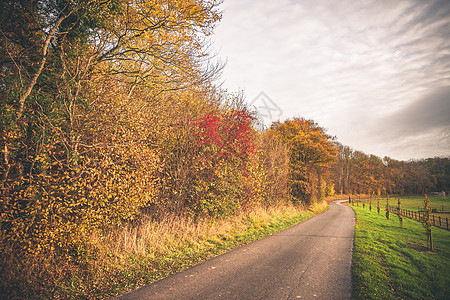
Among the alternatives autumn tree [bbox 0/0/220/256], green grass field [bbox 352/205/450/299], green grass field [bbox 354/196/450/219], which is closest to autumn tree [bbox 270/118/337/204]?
green grass field [bbox 352/205/450/299]

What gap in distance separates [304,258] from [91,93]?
8137mm

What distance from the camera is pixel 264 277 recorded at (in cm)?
503

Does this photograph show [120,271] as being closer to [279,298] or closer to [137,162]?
[137,162]

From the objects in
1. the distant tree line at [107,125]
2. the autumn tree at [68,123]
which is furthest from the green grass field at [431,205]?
the autumn tree at [68,123]

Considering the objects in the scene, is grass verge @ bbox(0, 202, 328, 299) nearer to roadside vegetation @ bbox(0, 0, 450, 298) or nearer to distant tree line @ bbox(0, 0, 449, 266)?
roadside vegetation @ bbox(0, 0, 450, 298)

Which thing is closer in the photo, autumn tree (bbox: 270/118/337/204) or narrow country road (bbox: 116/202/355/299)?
narrow country road (bbox: 116/202/355/299)

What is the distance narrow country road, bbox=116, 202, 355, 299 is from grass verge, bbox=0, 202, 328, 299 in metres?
0.51

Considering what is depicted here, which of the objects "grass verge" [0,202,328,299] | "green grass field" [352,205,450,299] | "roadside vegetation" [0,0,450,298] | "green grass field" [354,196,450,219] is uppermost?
"roadside vegetation" [0,0,450,298]

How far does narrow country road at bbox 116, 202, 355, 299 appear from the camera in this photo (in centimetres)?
418

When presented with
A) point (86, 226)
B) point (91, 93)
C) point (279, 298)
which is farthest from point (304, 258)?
point (91, 93)

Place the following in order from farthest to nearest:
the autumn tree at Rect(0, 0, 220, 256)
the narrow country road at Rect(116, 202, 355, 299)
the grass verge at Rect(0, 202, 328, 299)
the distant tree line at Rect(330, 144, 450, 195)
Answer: the distant tree line at Rect(330, 144, 450, 195)
the autumn tree at Rect(0, 0, 220, 256)
the narrow country road at Rect(116, 202, 355, 299)
the grass verge at Rect(0, 202, 328, 299)

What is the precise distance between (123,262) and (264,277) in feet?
11.6

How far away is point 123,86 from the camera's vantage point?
6965mm

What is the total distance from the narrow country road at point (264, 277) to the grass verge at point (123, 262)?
1.67 feet
